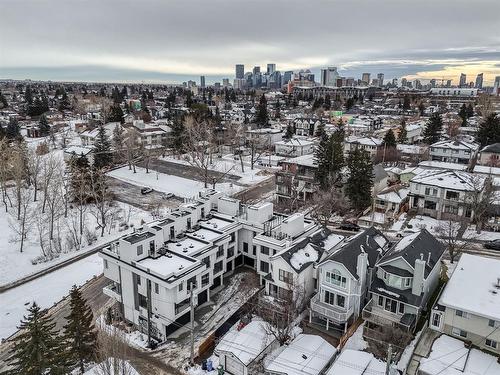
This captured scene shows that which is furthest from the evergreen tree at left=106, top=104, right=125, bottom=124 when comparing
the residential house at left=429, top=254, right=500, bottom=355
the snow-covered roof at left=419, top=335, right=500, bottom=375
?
the snow-covered roof at left=419, top=335, right=500, bottom=375

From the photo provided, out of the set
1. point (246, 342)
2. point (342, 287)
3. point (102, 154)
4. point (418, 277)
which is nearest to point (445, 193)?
point (418, 277)

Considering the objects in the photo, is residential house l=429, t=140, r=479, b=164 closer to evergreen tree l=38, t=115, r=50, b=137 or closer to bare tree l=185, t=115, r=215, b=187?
bare tree l=185, t=115, r=215, b=187

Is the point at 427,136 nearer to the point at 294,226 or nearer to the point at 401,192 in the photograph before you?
the point at 401,192

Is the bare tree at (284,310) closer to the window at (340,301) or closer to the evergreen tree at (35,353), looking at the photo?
the window at (340,301)

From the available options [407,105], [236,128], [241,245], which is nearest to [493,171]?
[241,245]

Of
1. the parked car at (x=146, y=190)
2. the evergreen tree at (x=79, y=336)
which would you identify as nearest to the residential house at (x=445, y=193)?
the evergreen tree at (x=79, y=336)

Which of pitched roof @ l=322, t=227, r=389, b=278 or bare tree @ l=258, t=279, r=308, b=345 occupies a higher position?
pitched roof @ l=322, t=227, r=389, b=278

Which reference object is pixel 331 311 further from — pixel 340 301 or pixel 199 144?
pixel 199 144
